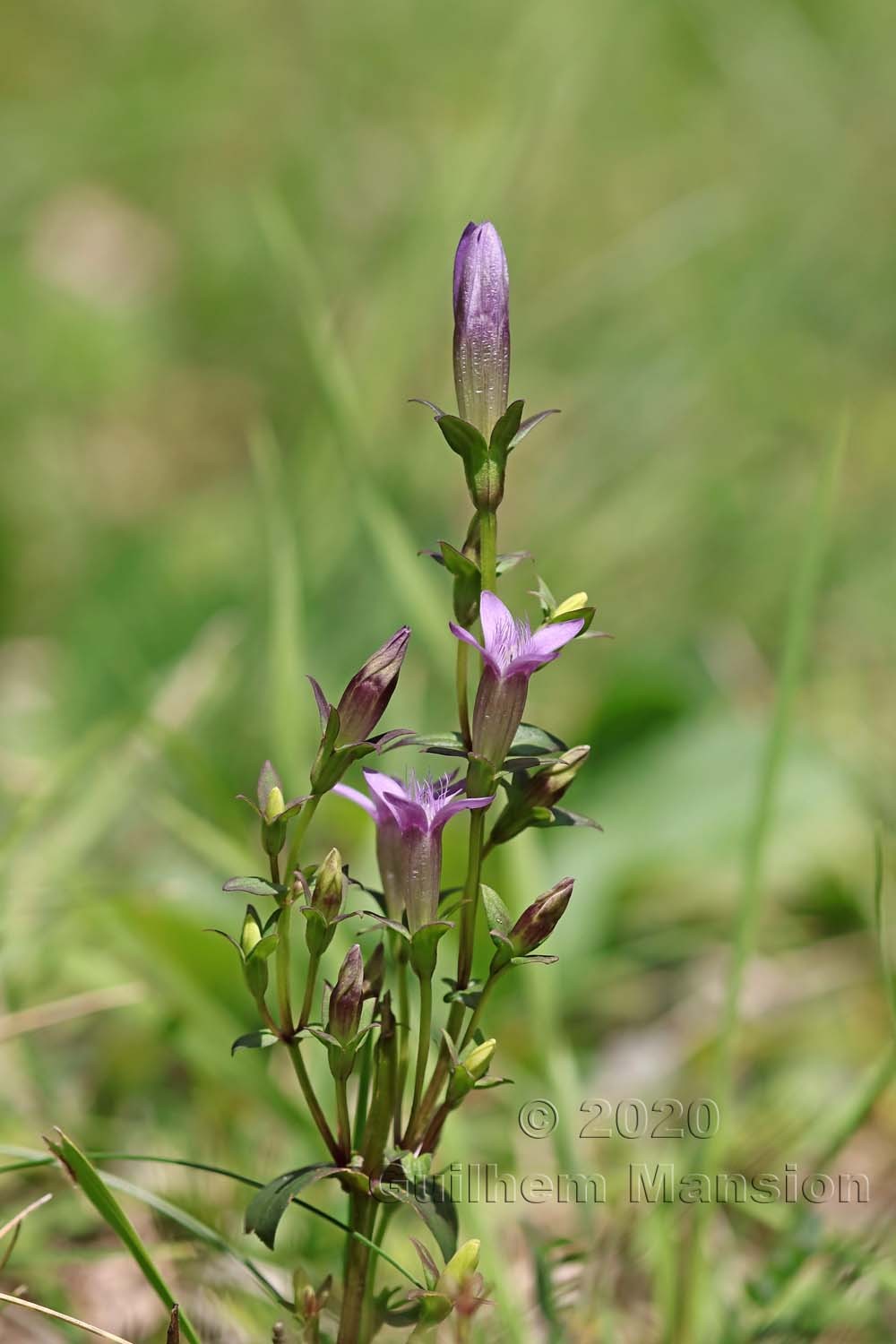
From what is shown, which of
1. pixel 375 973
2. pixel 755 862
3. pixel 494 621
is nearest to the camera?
pixel 494 621

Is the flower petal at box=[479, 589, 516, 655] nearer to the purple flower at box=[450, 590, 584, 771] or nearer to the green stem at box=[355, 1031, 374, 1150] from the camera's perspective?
the purple flower at box=[450, 590, 584, 771]

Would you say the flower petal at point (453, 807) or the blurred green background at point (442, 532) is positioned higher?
the blurred green background at point (442, 532)

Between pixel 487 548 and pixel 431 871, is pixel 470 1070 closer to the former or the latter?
pixel 431 871

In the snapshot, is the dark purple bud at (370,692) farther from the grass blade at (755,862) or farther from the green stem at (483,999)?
the grass blade at (755,862)

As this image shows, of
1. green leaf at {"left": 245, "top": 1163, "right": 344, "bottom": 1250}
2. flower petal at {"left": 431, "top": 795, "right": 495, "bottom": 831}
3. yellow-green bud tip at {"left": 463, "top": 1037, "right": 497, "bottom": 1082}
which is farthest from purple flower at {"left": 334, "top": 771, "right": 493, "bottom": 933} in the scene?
green leaf at {"left": 245, "top": 1163, "right": 344, "bottom": 1250}

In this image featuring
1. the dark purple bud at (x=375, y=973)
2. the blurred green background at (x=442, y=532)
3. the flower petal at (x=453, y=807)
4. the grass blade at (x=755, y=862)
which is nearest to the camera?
the flower petal at (x=453, y=807)

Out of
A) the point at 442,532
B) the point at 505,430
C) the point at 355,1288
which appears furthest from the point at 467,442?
the point at 442,532

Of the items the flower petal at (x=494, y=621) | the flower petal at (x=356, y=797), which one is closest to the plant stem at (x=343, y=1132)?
the flower petal at (x=356, y=797)
